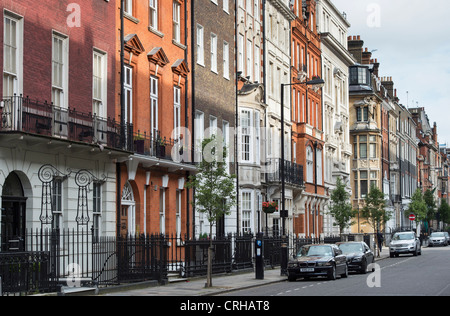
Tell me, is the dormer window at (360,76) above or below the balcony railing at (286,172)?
above

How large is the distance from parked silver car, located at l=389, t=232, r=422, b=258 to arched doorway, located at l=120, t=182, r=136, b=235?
2931 centimetres

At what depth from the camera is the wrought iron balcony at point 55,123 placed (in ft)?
69.0

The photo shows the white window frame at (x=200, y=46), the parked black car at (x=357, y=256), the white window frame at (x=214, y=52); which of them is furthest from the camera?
the white window frame at (x=214, y=52)

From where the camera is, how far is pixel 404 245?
54.2 meters

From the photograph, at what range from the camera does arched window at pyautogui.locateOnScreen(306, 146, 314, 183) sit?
53406mm

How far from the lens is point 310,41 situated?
55875 mm

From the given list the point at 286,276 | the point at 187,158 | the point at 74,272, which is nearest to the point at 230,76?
the point at 187,158

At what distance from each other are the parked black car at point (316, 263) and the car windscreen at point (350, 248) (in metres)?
4.52

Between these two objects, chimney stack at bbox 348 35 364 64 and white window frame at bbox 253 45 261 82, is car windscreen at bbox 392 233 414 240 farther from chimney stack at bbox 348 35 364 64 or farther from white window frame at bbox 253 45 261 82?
chimney stack at bbox 348 35 364 64

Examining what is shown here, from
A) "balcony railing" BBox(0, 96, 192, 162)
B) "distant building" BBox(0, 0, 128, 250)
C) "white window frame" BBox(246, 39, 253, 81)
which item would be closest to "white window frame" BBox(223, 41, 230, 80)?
"white window frame" BBox(246, 39, 253, 81)

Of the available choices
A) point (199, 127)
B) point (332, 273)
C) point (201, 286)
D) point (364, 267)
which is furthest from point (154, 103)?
point (364, 267)

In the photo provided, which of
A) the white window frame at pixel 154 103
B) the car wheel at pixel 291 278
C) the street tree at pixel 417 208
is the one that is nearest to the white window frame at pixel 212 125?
the white window frame at pixel 154 103

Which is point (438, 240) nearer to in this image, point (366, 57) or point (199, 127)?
point (366, 57)

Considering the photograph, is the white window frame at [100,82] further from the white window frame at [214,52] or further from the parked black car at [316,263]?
the white window frame at [214,52]
